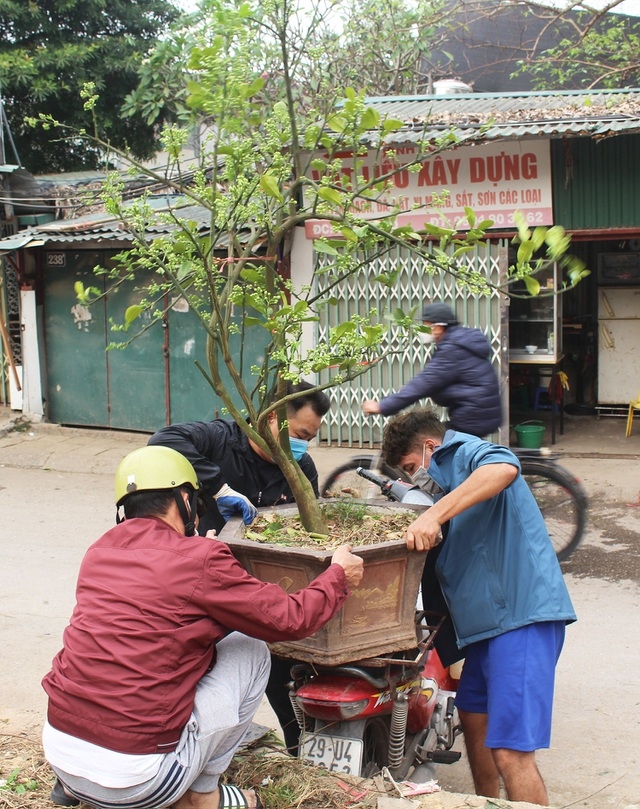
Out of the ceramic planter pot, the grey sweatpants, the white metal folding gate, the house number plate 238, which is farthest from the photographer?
the house number plate 238

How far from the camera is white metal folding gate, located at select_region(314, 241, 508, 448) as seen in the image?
354 inches

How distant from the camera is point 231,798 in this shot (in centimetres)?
285

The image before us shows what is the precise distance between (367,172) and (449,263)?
689 centimetres

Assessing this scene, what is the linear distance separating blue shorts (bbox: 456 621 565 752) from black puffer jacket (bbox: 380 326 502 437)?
3366 millimetres

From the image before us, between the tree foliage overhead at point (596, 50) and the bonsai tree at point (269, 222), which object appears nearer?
the bonsai tree at point (269, 222)

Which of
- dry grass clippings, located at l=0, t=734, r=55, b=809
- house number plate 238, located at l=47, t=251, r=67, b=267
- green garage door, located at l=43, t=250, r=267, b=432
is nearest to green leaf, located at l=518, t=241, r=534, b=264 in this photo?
dry grass clippings, located at l=0, t=734, r=55, b=809

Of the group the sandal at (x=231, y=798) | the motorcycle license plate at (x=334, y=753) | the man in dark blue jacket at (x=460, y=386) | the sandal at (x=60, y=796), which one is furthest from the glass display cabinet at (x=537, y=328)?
the sandal at (x=60, y=796)

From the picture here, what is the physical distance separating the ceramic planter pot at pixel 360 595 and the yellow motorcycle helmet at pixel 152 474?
277 mm

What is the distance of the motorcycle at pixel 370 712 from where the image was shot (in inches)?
114

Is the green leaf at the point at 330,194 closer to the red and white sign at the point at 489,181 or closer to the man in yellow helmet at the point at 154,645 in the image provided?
the man in yellow helmet at the point at 154,645

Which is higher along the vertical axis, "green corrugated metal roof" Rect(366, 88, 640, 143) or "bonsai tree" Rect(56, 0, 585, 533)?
"green corrugated metal roof" Rect(366, 88, 640, 143)

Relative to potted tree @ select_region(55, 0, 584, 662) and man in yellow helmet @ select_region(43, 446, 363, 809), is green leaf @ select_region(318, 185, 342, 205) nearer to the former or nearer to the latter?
potted tree @ select_region(55, 0, 584, 662)

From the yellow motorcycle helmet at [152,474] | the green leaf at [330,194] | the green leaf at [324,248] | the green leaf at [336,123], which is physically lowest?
the yellow motorcycle helmet at [152,474]

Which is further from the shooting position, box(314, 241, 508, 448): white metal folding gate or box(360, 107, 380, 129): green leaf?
box(314, 241, 508, 448): white metal folding gate
